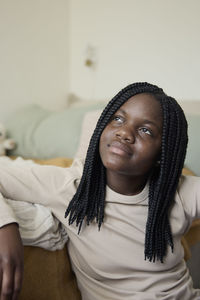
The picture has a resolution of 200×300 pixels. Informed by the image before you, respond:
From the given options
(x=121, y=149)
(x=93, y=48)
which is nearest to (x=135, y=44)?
(x=93, y=48)

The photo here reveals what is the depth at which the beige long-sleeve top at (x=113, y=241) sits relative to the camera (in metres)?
0.72

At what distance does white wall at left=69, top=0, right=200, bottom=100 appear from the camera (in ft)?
5.17

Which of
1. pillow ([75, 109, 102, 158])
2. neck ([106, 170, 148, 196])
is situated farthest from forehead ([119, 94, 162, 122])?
pillow ([75, 109, 102, 158])

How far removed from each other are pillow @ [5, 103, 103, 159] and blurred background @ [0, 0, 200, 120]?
0.21 m

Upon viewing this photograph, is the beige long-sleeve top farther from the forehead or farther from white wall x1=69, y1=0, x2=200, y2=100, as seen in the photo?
white wall x1=69, y1=0, x2=200, y2=100

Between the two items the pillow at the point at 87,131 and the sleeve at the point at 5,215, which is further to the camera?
the pillow at the point at 87,131

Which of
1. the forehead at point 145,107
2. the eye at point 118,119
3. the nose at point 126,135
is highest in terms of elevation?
the forehead at point 145,107

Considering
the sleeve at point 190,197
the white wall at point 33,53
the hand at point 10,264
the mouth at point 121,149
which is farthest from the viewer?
the white wall at point 33,53

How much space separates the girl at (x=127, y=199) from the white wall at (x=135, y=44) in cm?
97

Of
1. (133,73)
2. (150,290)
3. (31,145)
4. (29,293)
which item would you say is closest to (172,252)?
(150,290)

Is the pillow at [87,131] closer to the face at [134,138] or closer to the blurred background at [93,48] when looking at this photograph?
the face at [134,138]

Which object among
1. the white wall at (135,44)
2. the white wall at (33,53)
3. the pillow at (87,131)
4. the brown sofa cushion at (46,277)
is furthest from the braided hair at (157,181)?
the white wall at (33,53)

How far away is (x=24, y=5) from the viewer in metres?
1.79

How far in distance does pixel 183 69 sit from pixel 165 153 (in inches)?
41.6
